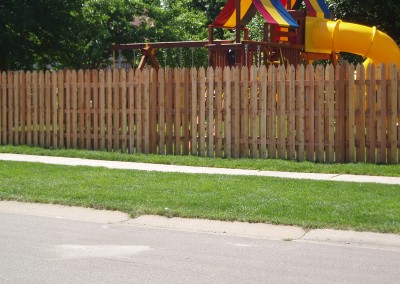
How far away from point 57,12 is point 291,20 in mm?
10191

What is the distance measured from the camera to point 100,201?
1100 cm

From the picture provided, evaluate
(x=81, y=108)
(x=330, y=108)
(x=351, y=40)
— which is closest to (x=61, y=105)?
(x=81, y=108)

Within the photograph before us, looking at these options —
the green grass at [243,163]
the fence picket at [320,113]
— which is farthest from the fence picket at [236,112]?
the fence picket at [320,113]

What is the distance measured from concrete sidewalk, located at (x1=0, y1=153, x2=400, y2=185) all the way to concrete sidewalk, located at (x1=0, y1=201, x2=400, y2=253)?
138 inches

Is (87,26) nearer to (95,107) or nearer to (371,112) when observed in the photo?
(95,107)

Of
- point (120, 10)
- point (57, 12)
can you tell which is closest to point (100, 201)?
point (57, 12)

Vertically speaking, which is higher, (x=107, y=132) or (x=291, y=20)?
(x=291, y=20)

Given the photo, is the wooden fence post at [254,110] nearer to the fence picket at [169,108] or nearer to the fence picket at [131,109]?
the fence picket at [169,108]

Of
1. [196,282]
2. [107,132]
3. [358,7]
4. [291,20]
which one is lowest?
[196,282]

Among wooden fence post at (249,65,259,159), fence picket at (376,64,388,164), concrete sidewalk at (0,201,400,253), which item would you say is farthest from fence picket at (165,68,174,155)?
concrete sidewalk at (0,201,400,253)

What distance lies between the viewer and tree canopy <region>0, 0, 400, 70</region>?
997 inches

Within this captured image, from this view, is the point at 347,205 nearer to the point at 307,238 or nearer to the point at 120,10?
the point at 307,238

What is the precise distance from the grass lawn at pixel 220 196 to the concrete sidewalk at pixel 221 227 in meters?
0.17

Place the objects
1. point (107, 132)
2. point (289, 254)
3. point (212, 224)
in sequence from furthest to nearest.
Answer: point (107, 132), point (212, 224), point (289, 254)
